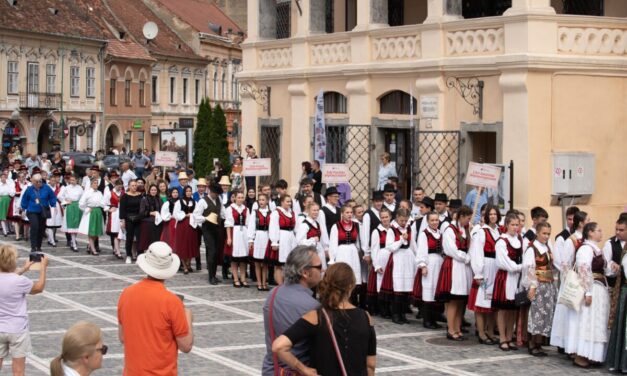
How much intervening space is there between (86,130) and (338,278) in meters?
57.8

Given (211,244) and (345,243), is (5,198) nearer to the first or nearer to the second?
(211,244)

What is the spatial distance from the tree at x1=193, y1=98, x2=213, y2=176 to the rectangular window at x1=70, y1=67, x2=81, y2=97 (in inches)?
831

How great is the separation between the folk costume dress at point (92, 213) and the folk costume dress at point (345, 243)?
8.92 meters

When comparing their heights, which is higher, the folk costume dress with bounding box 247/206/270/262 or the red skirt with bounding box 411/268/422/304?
the folk costume dress with bounding box 247/206/270/262

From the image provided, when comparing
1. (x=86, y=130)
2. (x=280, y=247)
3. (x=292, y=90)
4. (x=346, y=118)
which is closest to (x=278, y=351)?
(x=280, y=247)

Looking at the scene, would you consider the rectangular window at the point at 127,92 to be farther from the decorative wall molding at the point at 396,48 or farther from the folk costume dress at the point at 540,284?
the folk costume dress at the point at 540,284

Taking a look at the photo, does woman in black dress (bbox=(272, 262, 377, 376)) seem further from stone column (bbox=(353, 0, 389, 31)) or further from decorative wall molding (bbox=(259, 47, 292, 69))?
decorative wall molding (bbox=(259, 47, 292, 69))

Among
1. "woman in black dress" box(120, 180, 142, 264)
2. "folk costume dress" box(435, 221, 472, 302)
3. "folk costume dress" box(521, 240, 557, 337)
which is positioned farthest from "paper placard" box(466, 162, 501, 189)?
"woman in black dress" box(120, 180, 142, 264)

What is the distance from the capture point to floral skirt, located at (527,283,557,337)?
1467 centimetres

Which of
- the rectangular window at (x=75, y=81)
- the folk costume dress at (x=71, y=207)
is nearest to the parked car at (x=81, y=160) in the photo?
the rectangular window at (x=75, y=81)

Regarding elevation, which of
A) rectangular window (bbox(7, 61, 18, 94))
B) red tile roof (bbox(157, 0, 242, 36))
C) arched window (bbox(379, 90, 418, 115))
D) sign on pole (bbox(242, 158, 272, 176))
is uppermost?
red tile roof (bbox(157, 0, 242, 36))

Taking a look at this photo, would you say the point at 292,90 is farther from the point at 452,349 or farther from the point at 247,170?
the point at 452,349

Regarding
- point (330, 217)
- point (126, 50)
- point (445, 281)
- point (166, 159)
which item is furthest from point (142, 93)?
point (445, 281)

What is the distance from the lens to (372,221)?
18.0 metres
